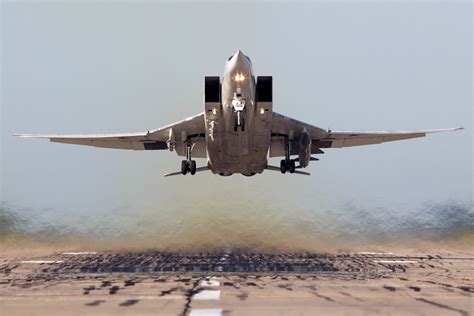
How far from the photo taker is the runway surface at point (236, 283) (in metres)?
21.4

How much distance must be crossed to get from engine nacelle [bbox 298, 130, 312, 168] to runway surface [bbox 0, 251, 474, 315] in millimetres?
6483

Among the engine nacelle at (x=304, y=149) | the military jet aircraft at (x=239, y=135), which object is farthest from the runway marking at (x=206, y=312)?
the engine nacelle at (x=304, y=149)

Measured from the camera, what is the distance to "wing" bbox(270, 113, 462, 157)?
26.1 m

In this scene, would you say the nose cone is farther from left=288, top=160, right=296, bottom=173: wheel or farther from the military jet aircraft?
left=288, top=160, right=296, bottom=173: wheel

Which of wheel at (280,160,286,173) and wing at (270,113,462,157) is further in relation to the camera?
wheel at (280,160,286,173)

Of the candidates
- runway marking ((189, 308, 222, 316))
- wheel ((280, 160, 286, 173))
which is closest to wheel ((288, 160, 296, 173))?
wheel ((280, 160, 286, 173))

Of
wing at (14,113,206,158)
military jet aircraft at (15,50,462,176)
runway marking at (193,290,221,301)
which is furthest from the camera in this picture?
wing at (14,113,206,158)

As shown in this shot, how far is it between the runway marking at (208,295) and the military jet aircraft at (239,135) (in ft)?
20.7

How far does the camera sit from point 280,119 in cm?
2559

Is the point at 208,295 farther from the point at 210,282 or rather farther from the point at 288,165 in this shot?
the point at 288,165

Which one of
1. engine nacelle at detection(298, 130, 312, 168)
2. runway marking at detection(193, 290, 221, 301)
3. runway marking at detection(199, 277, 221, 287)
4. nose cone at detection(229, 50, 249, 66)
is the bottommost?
runway marking at detection(199, 277, 221, 287)

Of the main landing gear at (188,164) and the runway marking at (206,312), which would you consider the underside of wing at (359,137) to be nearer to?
the main landing gear at (188,164)

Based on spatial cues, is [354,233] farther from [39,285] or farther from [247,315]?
[39,285]

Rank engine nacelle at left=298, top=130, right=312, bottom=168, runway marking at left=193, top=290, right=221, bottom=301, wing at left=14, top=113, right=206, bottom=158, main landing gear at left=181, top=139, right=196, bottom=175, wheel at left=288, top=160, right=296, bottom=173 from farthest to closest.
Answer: wheel at left=288, top=160, right=296, bottom=173 → main landing gear at left=181, top=139, right=196, bottom=175 → engine nacelle at left=298, top=130, right=312, bottom=168 → wing at left=14, top=113, right=206, bottom=158 → runway marking at left=193, top=290, right=221, bottom=301
